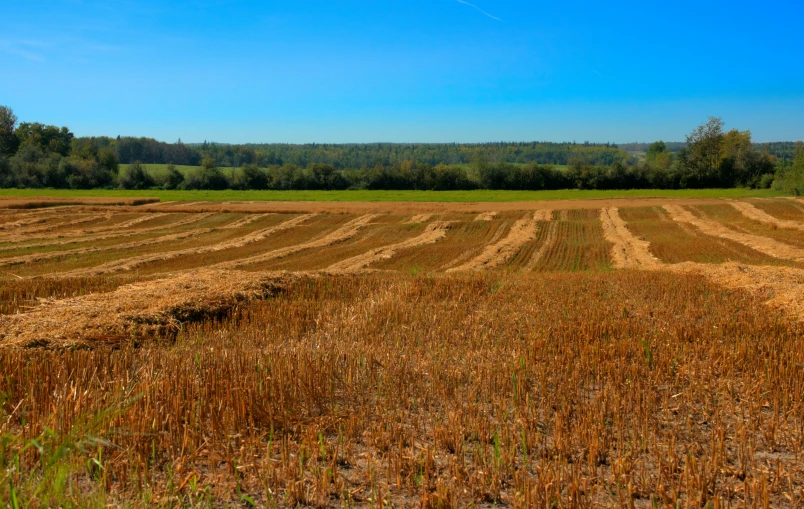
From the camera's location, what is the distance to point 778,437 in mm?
5664

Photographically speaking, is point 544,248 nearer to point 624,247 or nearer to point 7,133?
point 624,247

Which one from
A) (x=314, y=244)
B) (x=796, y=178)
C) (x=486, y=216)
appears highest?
(x=796, y=178)

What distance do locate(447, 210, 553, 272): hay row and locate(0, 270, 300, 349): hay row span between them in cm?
1118

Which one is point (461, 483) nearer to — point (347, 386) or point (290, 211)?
point (347, 386)

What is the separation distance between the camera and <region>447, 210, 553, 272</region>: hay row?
27.9 metres

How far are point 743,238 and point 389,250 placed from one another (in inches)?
799

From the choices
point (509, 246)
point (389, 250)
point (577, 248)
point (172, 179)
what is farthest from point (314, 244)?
point (172, 179)

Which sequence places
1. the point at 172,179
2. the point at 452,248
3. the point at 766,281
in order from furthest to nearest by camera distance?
the point at 172,179
the point at 452,248
the point at 766,281

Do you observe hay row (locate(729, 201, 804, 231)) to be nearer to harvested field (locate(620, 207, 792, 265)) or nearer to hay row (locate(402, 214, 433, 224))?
harvested field (locate(620, 207, 792, 265))

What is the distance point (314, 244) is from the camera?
36.8 meters

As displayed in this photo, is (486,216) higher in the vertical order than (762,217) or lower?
lower

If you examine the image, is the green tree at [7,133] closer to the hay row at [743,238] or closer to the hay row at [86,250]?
the hay row at [86,250]

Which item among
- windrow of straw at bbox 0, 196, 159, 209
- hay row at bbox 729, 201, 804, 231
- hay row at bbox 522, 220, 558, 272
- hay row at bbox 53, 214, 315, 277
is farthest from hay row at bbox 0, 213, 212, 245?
hay row at bbox 729, 201, 804, 231

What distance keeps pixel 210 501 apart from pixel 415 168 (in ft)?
340
